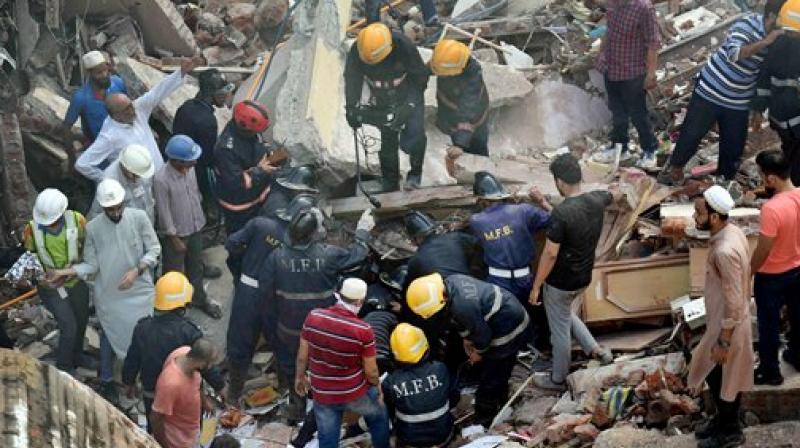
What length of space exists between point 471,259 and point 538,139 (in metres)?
3.52

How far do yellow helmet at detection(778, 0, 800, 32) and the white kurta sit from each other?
15.3 feet

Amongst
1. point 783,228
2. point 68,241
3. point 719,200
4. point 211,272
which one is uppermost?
point 719,200

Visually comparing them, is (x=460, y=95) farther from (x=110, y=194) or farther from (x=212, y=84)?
(x=110, y=194)

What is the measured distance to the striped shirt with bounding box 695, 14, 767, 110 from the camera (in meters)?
8.11

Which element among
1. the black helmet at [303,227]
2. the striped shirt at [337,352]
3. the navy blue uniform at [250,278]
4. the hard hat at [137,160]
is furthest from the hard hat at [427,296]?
the hard hat at [137,160]

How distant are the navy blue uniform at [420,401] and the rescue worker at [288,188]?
1785mm

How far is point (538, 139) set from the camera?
35.9 feet

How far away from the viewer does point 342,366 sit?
6.70 m

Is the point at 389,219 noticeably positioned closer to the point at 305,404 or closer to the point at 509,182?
the point at 509,182

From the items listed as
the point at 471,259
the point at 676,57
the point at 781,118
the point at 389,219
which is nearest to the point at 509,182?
the point at 389,219

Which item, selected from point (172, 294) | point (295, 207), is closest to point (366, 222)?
point (295, 207)

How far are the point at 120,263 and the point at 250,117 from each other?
1.57m

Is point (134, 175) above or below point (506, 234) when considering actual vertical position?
below

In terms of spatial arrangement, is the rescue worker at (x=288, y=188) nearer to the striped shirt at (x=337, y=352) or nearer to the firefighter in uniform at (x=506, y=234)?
the firefighter in uniform at (x=506, y=234)
